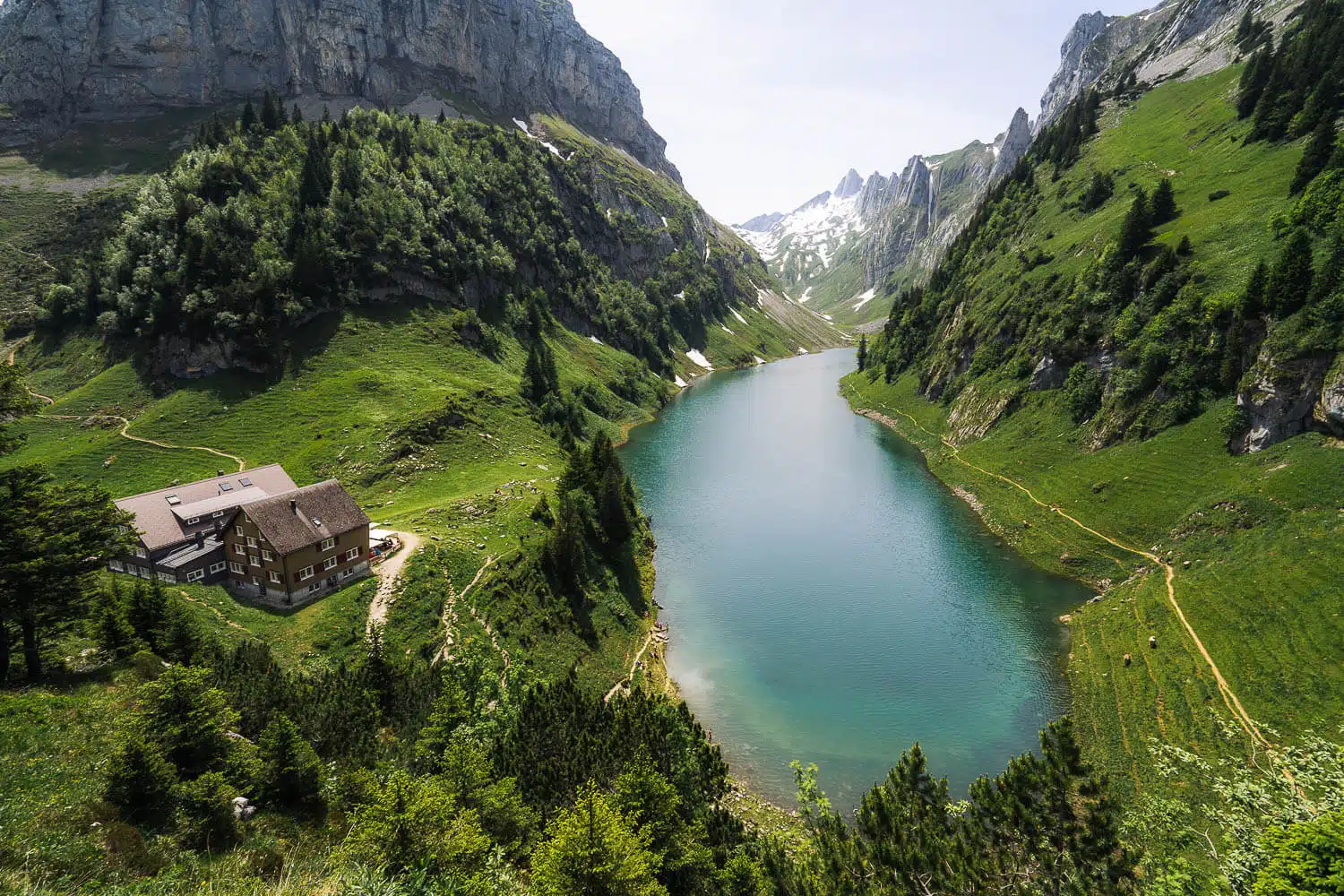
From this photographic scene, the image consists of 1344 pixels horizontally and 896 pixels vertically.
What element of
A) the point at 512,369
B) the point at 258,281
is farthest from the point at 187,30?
the point at 512,369

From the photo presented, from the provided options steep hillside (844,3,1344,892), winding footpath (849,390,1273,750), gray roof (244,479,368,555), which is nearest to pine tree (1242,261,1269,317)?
steep hillside (844,3,1344,892)

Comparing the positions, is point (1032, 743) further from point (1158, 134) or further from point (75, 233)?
point (75, 233)

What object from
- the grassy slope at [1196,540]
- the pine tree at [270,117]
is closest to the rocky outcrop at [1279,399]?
the grassy slope at [1196,540]

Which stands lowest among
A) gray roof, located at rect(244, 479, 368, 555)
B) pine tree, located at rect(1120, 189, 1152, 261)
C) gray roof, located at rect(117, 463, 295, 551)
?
gray roof, located at rect(117, 463, 295, 551)

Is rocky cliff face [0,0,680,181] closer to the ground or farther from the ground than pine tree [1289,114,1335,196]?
farther from the ground

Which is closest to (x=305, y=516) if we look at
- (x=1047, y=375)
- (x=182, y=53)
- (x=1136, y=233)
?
(x=1047, y=375)

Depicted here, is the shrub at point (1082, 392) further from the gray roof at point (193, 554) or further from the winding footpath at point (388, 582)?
the gray roof at point (193, 554)

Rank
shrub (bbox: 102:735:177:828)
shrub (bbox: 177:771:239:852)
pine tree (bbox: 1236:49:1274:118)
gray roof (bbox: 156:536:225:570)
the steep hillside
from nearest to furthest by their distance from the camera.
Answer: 1. shrub (bbox: 102:735:177:828)
2. shrub (bbox: 177:771:239:852)
3. the steep hillside
4. gray roof (bbox: 156:536:225:570)
5. pine tree (bbox: 1236:49:1274:118)

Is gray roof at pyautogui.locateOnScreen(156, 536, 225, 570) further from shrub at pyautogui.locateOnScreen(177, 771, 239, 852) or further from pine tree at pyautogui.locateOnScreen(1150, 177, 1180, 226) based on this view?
pine tree at pyautogui.locateOnScreen(1150, 177, 1180, 226)
